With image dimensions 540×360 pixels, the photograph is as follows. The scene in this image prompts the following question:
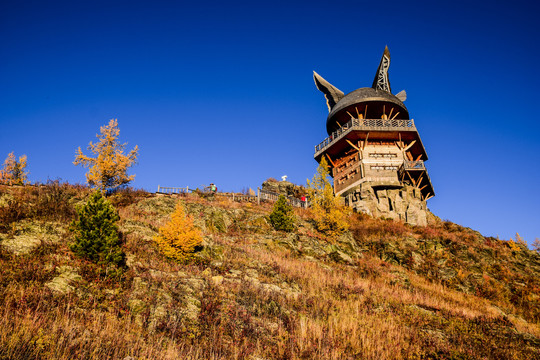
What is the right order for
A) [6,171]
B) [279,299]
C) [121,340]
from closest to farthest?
[121,340] < [279,299] < [6,171]

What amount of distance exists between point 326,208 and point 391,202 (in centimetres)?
1088

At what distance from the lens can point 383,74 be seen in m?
39.3

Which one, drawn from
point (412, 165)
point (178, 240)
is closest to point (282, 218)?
point (178, 240)

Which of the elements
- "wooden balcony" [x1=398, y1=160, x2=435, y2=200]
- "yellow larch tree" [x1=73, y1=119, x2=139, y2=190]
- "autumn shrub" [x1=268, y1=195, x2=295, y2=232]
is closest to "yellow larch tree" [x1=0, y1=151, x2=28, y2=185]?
"yellow larch tree" [x1=73, y1=119, x2=139, y2=190]

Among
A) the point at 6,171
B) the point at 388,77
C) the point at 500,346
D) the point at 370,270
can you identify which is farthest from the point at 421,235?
the point at 6,171

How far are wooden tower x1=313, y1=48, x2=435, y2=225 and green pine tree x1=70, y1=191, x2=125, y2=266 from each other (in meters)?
24.7

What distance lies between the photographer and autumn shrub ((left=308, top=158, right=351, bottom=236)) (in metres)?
20.6

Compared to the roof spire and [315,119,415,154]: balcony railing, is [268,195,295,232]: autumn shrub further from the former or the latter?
Answer: the roof spire

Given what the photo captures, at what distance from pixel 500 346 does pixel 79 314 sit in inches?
455

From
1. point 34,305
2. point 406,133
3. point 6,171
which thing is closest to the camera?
point 34,305

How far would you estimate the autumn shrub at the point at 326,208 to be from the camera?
20.6m

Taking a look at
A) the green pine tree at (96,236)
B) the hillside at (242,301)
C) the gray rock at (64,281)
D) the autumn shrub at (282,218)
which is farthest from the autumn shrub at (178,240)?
the autumn shrub at (282,218)

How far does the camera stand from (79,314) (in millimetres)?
6383

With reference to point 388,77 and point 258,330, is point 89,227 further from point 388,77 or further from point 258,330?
point 388,77
